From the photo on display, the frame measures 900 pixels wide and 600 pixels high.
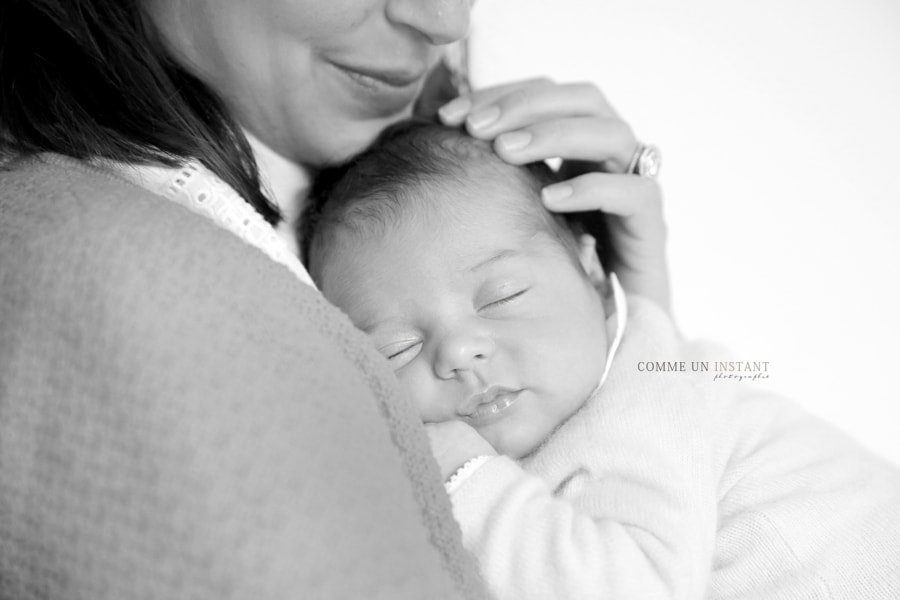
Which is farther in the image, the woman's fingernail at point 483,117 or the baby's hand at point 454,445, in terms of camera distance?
the woman's fingernail at point 483,117

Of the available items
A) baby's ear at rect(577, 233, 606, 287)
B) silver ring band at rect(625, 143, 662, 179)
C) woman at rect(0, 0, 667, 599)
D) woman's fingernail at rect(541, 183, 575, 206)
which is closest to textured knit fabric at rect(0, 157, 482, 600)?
woman at rect(0, 0, 667, 599)

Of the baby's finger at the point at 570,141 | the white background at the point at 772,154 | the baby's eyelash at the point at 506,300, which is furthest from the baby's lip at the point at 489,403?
the white background at the point at 772,154

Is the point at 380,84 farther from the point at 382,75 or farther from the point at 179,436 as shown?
the point at 179,436

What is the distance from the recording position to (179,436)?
0.54 metres

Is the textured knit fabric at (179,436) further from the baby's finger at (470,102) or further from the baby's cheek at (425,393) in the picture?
the baby's finger at (470,102)

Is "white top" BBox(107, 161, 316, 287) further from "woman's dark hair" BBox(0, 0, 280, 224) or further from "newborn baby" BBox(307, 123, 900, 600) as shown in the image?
"newborn baby" BBox(307, 123, 900, 600)

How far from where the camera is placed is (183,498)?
1.75ft

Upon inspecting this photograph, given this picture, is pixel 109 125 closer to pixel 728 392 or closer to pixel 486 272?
pixel 486 272

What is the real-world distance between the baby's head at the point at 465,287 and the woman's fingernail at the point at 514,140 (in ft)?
0.08

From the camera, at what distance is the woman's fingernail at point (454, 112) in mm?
1312

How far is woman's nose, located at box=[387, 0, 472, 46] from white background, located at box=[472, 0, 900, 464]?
3.26 feet

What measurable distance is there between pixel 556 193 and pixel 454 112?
8.0 inches

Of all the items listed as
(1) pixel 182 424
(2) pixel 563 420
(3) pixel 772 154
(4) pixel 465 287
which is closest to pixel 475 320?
(4) pixel 465 287

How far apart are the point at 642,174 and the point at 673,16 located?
103 centimetres
